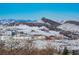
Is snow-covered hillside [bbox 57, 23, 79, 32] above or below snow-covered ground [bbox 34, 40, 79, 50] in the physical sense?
above

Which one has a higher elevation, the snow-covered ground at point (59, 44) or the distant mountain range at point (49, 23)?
the distant mountain range at point (49, 23)

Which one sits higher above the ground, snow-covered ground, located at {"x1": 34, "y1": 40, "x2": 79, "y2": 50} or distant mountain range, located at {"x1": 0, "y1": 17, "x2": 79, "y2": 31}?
distant mountain range, located at {"x1": 0, "y1": 17, "x2": 79, "y2": 31}

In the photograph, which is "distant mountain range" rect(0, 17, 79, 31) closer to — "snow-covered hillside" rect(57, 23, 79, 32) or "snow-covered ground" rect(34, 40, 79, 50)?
"snow-covered hillside" rect(57, 23, 79, 32)

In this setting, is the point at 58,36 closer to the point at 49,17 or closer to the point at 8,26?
the point at 49,17

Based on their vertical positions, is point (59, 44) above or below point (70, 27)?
below

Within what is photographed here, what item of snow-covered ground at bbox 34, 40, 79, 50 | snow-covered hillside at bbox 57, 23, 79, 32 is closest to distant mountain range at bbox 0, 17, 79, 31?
snow-covered hillside at bbox 57, 23, 79, 32

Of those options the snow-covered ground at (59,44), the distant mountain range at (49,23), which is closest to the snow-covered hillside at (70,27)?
the distant mountain range at (49,23)

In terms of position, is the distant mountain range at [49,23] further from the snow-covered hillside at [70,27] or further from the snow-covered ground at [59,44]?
the snow-covered ground at [59,44]

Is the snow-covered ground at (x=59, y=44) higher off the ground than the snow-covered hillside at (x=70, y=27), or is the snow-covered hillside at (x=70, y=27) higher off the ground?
the snow-covered hillside at (x=70, y=27)

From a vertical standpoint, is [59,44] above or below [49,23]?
below
